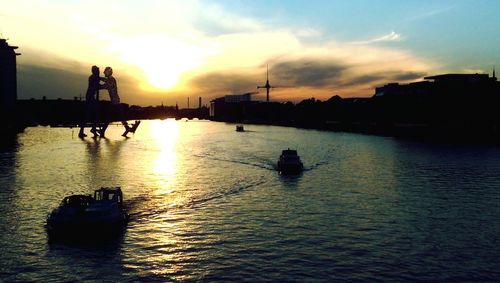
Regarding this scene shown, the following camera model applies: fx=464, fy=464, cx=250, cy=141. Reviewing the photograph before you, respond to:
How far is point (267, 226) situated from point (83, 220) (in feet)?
56.5

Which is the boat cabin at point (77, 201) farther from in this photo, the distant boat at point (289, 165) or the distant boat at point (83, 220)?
the distant boat at point (289, 165)

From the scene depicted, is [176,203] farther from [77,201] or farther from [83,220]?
[83,220]

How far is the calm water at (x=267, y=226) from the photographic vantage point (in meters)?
33.6

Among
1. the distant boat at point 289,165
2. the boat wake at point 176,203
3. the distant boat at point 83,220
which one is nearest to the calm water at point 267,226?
the boat wake at point 176,203

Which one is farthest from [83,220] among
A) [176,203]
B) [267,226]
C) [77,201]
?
[176,203]

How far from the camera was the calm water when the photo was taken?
1323 inches

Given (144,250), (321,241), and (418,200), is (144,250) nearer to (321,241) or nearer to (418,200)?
(321,241)

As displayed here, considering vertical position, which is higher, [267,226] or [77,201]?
[77,201]

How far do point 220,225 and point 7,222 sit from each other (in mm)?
21678

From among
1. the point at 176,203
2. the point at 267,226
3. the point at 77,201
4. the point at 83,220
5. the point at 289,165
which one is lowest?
the point at 267,226

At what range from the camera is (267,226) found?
45.8m

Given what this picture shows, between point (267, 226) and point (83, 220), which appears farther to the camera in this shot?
point (267, 226)

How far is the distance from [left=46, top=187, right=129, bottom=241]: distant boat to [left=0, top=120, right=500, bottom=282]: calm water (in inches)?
58.6

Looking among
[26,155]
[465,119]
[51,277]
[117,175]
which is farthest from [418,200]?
[465,119]
